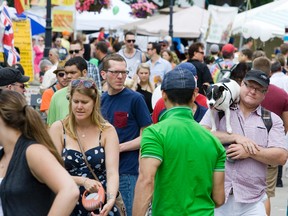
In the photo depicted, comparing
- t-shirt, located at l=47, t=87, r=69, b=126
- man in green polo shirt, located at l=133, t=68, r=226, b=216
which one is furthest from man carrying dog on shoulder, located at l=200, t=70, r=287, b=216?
t-shirt, located at l=47, t=87, r=69, b=126

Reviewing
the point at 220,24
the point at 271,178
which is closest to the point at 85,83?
the point at 271,178

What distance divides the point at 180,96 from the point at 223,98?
4.29 feet

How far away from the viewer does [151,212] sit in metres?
5.42

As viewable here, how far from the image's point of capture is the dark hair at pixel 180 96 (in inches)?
206

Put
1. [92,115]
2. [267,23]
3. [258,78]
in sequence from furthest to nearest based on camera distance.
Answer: [267,23], [258,78], [92,115]

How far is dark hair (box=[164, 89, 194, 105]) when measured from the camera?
5234 mm

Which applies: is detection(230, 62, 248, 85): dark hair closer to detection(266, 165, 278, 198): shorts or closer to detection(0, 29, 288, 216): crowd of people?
detection(0, 29, 288, 216): crowd of people

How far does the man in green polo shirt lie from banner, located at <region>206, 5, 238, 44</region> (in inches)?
914

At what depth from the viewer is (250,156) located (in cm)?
646

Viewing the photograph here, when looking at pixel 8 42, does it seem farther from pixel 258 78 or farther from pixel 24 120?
pixel 24 120

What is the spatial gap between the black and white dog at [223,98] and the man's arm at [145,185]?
4.85 feet

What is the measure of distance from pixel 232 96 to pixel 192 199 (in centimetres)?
163

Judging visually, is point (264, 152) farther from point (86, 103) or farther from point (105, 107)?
point (105, 107)

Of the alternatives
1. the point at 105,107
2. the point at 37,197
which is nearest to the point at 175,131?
the point at 37,197
